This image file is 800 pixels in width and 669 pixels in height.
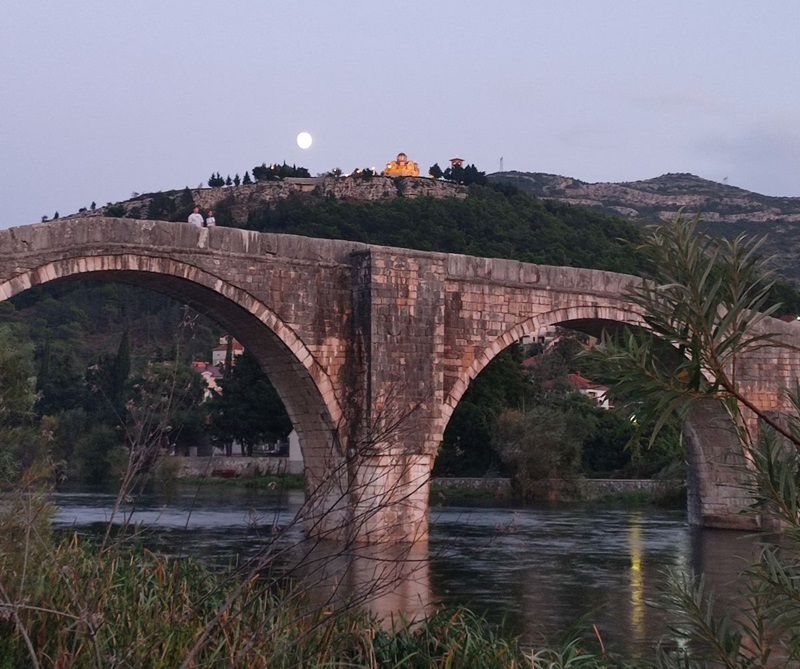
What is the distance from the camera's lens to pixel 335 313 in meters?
15.5

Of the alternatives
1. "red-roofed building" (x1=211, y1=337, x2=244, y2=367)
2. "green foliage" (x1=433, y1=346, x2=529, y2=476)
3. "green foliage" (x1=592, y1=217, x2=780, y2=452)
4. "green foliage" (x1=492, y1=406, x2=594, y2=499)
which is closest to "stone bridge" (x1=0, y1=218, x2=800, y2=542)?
"green foliage" (x1=592, y1=217, x2=780, y2=452)

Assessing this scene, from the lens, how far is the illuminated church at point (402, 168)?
6738 centimetres

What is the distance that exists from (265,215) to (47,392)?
2318 cm

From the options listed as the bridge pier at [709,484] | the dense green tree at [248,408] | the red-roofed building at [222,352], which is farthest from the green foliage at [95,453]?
the bridge pier at [709,484]

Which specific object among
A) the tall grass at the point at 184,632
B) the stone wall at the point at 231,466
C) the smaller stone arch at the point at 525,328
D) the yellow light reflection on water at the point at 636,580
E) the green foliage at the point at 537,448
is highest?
the smaller stone arch at the point at 525,328

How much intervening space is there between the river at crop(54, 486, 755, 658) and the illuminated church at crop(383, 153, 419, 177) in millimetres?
A: 45310

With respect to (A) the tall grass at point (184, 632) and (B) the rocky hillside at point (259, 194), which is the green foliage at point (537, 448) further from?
(B) the rocky hillside at point (259, 194)

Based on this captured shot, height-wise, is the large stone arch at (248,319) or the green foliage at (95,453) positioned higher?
the large stone arch at (248,319)

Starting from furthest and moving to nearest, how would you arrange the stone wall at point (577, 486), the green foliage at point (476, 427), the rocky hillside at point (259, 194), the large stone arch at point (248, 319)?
the rocky hillside at point (259, 194)
the green foliage at point (476, 427)
the stone wall at point (577, 486)
the large stone arch at point (248, 319)

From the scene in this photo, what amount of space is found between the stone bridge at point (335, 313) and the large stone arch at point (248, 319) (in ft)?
0.07

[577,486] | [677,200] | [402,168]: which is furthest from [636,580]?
[677,200]

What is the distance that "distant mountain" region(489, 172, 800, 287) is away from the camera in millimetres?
94812

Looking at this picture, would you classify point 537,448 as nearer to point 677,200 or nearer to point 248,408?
point 248,408

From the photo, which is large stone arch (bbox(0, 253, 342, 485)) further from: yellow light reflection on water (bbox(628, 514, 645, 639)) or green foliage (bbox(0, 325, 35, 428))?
yellow light reflection on water (bbox(628, 514, 645, 639))
